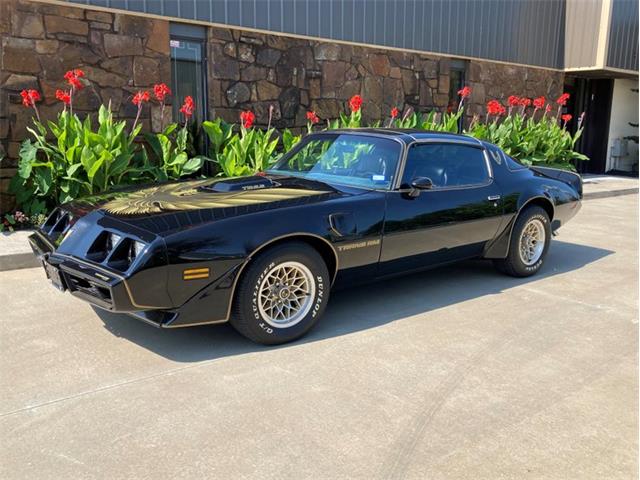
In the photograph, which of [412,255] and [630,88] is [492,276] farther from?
[630,88]

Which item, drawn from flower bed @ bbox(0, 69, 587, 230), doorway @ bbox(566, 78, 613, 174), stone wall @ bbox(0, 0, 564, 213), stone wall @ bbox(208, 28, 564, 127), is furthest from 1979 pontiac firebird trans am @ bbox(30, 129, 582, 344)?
doorway @ bbox(566, 78, 613, 174)

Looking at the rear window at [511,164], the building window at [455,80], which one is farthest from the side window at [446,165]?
the building window at [455,80]

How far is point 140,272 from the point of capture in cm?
341

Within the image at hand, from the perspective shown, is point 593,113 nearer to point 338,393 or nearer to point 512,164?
point 512,164

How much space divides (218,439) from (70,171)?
4.78 meters

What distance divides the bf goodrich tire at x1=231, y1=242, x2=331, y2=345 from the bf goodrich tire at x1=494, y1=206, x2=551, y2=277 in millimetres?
2352

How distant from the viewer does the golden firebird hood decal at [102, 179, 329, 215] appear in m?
3.94

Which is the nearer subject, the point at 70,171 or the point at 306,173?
the point at 306,173

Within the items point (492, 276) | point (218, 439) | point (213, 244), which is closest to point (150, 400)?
point (218, 439)

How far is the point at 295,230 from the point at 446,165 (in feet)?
6.04

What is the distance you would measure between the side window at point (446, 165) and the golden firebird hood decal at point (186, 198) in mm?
914

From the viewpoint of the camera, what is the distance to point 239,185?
4.62 m

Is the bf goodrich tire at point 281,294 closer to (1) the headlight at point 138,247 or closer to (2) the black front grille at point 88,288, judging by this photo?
(1) the headlight at point 138,247

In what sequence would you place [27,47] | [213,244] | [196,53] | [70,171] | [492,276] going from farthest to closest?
1. [196,53]
2. [27,47]
3. [70,171]
4. [492,276]
5. [213,244]
